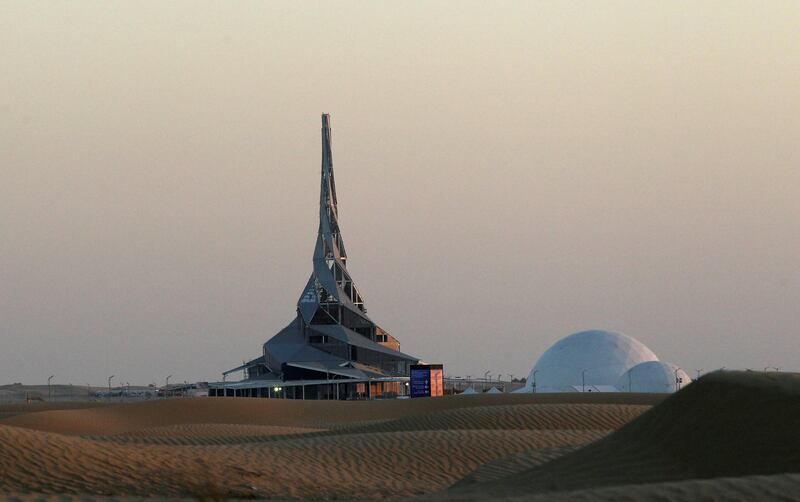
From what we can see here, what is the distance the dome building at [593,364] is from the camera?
72438mm

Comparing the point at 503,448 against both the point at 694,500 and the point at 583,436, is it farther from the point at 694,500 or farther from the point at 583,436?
the point at 694,500

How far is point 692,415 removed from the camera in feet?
57.4

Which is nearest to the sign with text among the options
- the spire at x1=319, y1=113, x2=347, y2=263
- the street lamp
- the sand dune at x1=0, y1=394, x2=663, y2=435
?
the sand dune at x1=0, y1=394, x2=663, y2=435

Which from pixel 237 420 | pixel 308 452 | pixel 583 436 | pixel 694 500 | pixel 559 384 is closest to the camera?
pixel 694 500

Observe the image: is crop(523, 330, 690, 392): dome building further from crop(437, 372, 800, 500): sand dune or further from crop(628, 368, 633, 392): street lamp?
crop(437, 372, 800, 500): sand dune

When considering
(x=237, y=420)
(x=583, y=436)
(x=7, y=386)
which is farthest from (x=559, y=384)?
(x=7, y=386)

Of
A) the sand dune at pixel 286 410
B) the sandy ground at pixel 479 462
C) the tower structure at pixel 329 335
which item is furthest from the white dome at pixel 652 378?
the sandy ground at pixel 479 462

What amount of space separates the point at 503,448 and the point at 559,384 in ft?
170

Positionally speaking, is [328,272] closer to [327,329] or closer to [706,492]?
[327,329]

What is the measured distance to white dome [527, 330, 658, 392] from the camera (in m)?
76.3

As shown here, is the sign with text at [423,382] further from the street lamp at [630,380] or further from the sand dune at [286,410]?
the street lamp at [630,380]

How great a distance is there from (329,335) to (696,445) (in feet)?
272

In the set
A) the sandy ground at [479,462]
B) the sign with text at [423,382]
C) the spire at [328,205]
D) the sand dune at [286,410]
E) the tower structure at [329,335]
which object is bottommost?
the sandy ground at [479,462]

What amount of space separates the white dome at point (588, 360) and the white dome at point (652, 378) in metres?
2.08
